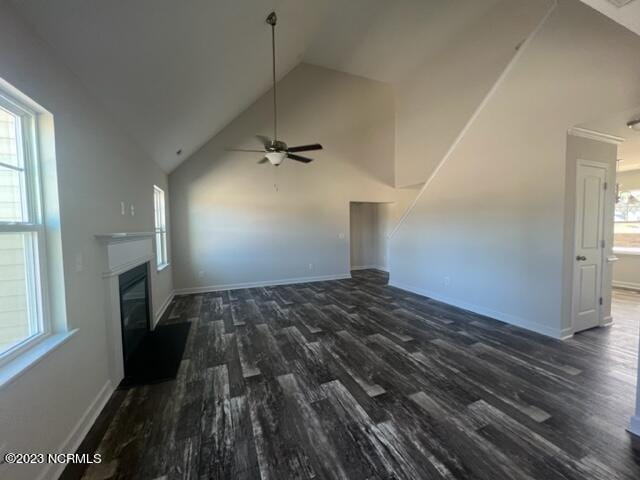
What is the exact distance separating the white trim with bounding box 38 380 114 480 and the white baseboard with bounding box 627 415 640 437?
12.3ft

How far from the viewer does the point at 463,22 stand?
4.49 meters

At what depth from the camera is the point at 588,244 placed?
350 centimetres

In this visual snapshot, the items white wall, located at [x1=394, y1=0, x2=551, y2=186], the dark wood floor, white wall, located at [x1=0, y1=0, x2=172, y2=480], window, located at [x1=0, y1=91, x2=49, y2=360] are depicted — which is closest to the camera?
white wall, located at [x1=0, y1=0, x2=172, y2=480]

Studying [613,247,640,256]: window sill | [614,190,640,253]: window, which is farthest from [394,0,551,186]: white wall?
[614,190,640,253]: window

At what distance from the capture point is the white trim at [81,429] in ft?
5.02

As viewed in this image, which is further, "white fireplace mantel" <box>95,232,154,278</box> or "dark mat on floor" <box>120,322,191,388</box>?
"dark mat on floor" <box>120,322,191,388</box>

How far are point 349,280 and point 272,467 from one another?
545cm

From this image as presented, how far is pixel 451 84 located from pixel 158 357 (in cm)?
639

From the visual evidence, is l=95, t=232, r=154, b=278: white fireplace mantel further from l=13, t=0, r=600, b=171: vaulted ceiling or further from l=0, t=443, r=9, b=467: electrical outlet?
l=0, t=443, r=9, b=467: electrical outlet

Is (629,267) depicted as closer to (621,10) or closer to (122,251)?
(621,10)

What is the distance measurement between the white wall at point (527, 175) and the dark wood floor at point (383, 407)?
66cm

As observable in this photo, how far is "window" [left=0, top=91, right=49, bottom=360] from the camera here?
4.67 feet

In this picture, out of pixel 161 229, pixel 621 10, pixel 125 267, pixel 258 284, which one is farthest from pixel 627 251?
pixel 161 229

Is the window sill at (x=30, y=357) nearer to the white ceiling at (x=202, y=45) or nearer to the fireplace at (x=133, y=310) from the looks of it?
the fireplace at (x=133, y=310)
